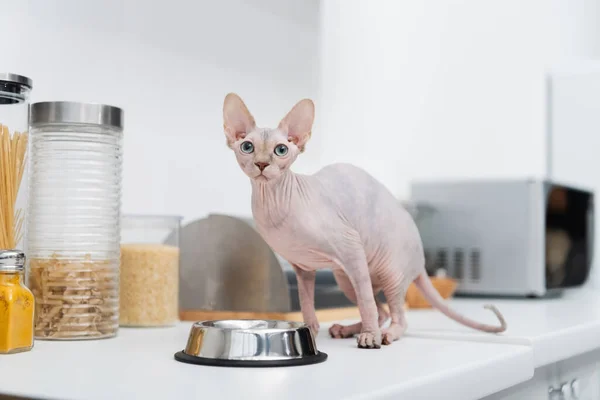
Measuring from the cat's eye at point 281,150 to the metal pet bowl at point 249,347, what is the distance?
0.19 meters

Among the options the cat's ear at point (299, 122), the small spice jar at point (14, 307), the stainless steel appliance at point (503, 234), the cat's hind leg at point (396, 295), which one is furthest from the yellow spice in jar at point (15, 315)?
the stainless steel appliance at point (503, 234)

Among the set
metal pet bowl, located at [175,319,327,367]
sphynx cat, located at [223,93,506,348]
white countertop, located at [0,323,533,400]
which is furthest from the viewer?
sphynx cat, located at [223,93,506,348]

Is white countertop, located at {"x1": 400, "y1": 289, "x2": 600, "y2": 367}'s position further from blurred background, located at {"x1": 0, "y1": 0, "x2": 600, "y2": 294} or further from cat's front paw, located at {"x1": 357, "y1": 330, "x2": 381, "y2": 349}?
blurred background, located at {"x1": 0, "y1": 0, "x2": 600, "y2": 294}

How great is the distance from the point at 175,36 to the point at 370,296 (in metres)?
0.70

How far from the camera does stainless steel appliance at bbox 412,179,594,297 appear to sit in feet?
5.80

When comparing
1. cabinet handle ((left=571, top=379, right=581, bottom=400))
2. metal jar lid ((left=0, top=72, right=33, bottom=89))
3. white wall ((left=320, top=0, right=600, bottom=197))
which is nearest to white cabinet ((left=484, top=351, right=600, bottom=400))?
cabinet handle ((left=571, top=379, right=581, bottom=400))

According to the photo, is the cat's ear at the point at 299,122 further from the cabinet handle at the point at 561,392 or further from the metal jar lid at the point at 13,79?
the cabinet handle at the point at 561,392

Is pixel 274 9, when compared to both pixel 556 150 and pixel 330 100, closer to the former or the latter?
pixel 330 100

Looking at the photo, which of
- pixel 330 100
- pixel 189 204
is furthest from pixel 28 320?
pixel 330 100

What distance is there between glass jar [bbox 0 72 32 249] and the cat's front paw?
16.8 inches

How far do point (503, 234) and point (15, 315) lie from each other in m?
1.29

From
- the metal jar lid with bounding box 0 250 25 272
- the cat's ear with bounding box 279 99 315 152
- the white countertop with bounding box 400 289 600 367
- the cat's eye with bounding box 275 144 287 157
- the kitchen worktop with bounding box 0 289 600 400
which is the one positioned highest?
the cat's ear with bounding box 279 99 315 152

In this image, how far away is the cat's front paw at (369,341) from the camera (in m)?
0.88

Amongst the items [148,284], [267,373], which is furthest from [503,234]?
[267,373]
